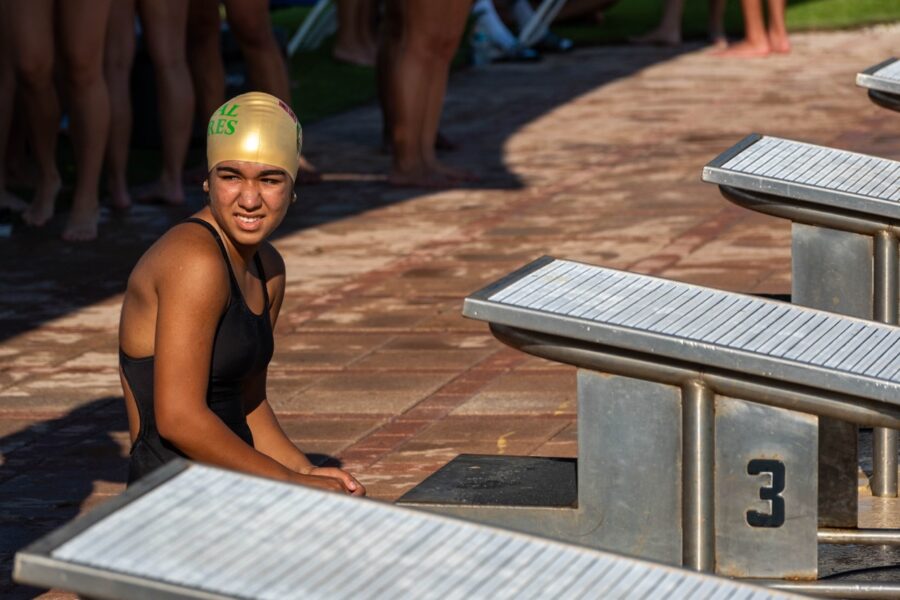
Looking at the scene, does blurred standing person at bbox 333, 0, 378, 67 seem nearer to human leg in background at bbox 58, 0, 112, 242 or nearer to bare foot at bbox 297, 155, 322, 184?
bare foot at bbox 297, 155, 322, 184

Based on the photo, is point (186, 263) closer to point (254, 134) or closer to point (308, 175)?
point (254, 134)

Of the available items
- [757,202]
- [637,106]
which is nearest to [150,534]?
[757,202]

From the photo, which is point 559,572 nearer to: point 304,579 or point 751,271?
point 304,579

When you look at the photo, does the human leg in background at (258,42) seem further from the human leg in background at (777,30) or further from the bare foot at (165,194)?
the human leg in background at (777,30)

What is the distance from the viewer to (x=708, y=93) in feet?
42.5

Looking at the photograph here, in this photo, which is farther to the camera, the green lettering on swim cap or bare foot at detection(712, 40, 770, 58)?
bare foot at detection(712, 40, 770, 58)

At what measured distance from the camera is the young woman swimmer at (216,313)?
3.14 m

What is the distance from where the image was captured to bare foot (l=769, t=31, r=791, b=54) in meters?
Result: 15.1

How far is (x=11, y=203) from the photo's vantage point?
8.86 m

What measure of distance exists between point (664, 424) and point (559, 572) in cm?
94

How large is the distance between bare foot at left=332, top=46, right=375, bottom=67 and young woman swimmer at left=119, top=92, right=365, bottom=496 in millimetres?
11826

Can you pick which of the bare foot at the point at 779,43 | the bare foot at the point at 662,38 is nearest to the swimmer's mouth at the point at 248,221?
the bare foot at the point at 779,43

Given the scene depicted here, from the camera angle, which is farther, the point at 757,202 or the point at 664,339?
the point at 757,202

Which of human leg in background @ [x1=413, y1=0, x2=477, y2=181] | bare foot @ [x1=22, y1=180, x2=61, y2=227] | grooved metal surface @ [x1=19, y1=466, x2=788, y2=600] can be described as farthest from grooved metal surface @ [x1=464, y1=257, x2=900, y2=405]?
human leg in background @ [x1=413, y1=0, x2=477, y2=181]
